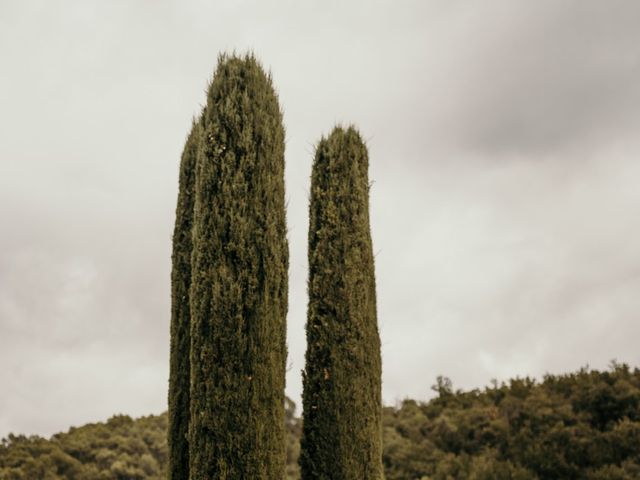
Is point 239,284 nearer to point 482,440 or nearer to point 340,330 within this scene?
point 340,330

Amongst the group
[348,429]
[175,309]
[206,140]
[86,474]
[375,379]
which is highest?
[206,140]

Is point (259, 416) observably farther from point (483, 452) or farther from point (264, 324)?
point (483, 452)

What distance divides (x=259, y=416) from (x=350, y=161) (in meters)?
4.93

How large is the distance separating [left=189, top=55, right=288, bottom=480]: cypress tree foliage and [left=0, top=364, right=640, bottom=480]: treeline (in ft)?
39.1

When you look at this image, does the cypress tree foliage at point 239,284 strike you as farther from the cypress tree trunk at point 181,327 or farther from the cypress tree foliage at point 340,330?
the cypress tree trunk at point 181,327

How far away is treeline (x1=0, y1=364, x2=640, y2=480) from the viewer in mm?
21266

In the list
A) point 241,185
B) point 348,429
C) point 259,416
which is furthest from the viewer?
point 348,429

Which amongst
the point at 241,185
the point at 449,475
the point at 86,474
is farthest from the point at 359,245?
the point at 86,474

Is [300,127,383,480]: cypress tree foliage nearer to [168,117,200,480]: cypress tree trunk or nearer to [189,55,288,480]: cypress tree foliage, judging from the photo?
[189,55,288,480]: cypress tree foliage

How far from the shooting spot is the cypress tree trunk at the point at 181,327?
34.7ft

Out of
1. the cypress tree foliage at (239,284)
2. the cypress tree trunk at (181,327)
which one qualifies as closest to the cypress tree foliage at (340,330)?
the cypress tree foliage at (239,284)

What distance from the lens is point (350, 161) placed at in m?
11.7

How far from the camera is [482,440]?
24.2 m

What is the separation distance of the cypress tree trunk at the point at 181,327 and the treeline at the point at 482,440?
9.81 metres
